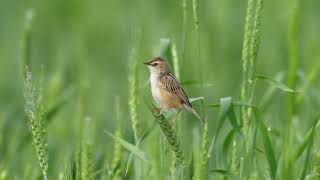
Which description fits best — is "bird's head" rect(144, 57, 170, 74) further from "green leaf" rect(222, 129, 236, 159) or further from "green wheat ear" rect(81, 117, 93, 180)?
"green wheat ear" rect(81, 117, 93, 180)

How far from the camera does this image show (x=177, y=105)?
190 inches

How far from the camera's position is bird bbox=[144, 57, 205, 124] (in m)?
4.80

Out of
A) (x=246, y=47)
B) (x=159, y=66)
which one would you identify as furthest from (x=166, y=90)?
(x=246, y=47)

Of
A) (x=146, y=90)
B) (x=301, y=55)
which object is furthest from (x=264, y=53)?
(x=146, y=90)

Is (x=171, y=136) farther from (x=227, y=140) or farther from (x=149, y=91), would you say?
(x=149, y=91)

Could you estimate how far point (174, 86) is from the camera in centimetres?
495

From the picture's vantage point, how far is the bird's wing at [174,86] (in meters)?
4.81

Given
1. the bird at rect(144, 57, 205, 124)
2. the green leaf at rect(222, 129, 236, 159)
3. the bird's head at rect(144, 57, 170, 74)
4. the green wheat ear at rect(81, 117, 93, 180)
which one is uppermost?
the bird's head at rect(144, 57, 170, 74)

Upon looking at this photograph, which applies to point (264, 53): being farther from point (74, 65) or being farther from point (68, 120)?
point (68, 120)

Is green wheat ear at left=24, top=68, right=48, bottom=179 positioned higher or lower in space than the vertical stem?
lower

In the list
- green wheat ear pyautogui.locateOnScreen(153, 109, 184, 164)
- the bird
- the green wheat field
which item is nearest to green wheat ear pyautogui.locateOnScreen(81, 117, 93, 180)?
the green wheat field

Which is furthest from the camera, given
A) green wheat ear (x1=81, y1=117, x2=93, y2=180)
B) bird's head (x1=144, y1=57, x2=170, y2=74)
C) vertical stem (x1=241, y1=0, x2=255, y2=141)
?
bird's head (x1=144, y1=57, x2=170, y2=74)

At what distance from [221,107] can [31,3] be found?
719 cm

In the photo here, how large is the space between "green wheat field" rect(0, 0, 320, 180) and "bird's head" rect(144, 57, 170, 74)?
92mm
